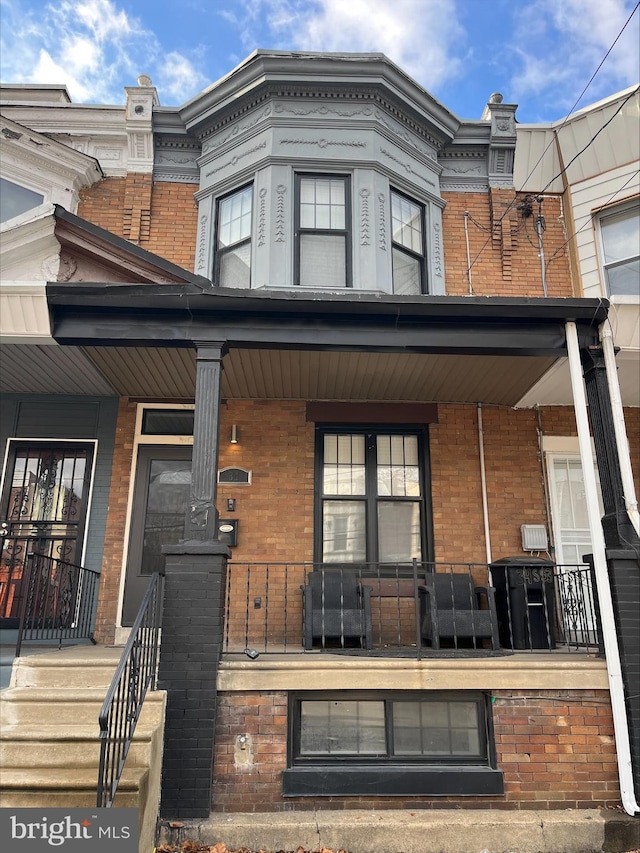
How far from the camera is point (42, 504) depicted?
725cm

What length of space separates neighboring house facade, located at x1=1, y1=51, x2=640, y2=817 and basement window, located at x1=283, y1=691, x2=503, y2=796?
2cm

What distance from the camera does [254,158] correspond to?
308 inches

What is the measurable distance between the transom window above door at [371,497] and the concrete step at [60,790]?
3.63 metres

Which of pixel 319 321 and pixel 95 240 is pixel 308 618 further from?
pixel 95 240

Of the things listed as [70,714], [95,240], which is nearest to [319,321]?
[95,240]

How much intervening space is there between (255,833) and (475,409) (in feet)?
16.3

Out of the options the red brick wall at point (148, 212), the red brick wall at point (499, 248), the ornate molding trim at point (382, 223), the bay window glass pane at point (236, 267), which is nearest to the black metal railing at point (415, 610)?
the bay window glass pane at point (236, 267)

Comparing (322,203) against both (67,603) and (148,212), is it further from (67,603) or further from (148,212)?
(67,603)

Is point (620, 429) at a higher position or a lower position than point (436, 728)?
higher

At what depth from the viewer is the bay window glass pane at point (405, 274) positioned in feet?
25.3

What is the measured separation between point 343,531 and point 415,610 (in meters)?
1.85

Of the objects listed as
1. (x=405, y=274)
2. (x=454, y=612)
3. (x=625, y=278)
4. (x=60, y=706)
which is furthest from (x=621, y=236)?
(x=60, y=706)

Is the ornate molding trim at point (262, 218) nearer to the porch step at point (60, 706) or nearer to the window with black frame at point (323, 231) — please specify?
the window with black frame at point (323, 231)

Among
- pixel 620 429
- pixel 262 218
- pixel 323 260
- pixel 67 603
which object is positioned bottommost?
pixel 67 603
